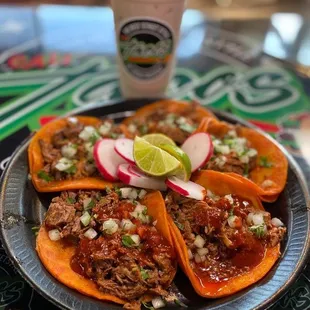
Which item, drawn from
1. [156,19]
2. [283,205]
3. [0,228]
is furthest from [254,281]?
[156,19]

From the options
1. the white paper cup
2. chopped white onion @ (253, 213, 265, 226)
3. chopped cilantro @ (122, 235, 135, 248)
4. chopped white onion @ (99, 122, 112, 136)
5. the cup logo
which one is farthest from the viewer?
the cup logo

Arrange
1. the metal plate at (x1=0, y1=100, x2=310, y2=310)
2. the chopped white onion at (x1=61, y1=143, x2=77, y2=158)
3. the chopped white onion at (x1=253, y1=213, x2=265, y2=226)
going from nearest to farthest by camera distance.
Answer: the metal plate at (x1=0, y1=100, x2=310, y2=310) → the chopped white onion at (x1=253, y1=213, x2=265, y2=226) → the chopped white onion at (x1=61, y1=143, x2=77, y2=158)

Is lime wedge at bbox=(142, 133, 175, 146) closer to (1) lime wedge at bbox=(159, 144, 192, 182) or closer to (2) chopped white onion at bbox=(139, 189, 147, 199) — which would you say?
(1) lime wedge at bbox=(159, 144, 192, 182)

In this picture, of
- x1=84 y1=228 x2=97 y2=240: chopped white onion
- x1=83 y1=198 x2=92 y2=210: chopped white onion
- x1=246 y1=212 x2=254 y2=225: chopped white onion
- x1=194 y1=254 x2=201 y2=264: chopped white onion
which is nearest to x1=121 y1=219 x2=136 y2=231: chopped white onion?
x1=84 y1=228 x2=97 y2=240: chopped white onion

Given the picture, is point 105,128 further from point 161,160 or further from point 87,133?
point 161,160

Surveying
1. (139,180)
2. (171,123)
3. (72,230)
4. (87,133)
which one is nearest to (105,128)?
(87,133)

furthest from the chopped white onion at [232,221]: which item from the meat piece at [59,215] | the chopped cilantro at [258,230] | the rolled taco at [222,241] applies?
the meat piece at [59,215]

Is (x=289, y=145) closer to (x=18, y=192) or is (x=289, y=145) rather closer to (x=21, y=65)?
(x=18, y=192)
